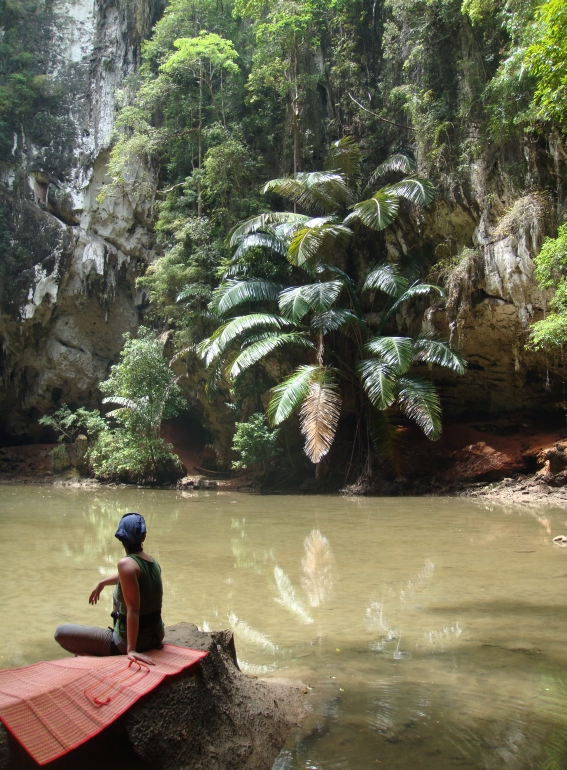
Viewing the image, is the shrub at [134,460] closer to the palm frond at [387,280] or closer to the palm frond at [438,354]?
the palm frond at [387,280]

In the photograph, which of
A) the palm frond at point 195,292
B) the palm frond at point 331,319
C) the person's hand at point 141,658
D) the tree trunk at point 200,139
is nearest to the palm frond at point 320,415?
the palm frond at point 331,319

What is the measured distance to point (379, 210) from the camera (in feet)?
41.2

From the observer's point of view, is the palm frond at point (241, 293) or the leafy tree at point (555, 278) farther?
the palm frond at point (241, 293)

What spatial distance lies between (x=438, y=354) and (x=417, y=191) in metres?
Result: 3.44

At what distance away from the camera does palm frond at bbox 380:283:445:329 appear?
485 inches

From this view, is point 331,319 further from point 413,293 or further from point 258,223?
point 258,223

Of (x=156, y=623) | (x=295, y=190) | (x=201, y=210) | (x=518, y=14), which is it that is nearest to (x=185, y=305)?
(x=201, y=210)

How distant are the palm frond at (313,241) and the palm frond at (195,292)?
3458mm

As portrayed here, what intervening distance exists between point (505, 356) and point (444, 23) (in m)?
7.49

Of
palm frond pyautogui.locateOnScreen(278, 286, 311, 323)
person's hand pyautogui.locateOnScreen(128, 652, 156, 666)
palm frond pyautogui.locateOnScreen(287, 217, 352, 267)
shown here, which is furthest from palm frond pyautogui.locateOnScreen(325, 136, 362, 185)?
person's hand pyautogui.locateOnScreen(128, 652, 156, 666)

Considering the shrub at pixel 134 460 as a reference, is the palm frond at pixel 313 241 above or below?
above

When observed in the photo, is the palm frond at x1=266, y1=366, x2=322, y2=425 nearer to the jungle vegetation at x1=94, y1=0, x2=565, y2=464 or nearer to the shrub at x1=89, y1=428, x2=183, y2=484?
the jungle vegetation at x1=94, y1=0, x2=565, y2=464

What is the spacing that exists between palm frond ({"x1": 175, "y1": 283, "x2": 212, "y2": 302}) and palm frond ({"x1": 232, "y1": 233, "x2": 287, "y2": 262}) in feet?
5.77

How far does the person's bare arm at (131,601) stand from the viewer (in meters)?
2.53
